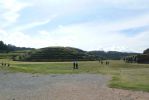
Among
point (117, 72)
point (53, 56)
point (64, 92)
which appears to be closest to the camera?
point (64, 92)

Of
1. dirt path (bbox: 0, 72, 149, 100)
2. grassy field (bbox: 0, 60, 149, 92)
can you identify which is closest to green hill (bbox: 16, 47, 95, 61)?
grassy field (bbox: 0, 60, 149, 92)

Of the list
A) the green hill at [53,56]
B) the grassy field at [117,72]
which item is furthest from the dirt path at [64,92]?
the green hill at [53,56]

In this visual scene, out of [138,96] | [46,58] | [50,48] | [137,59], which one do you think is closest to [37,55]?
[46,58]

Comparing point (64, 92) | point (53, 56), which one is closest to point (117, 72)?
point (64, 92)

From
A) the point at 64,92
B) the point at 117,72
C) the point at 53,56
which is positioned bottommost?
the point at 64,92

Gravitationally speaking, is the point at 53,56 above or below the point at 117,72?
above

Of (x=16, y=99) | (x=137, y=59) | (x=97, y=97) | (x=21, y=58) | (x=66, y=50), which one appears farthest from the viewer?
(x=66, y=50)

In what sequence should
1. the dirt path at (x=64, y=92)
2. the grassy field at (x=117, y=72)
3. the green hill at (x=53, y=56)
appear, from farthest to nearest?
the green hill at (x=53, y=56)
the grassy field at (x=117, y=72)
the dirt path at (x=64, y=92)

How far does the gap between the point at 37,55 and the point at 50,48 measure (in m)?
17.3

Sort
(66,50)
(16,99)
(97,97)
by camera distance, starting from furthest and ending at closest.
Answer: (66,50)
(97,97)
(16,99)

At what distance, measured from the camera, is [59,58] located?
164 meters

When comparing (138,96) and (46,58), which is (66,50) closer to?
(46,58)

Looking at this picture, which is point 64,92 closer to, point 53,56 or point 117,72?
point 117,72

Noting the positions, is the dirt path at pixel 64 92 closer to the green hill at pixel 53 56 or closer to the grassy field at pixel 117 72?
the grassy field at pixel 117 72
